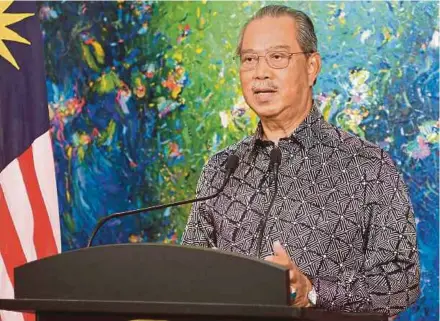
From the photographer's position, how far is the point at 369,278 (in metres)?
2.43

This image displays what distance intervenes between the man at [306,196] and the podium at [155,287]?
0.33 meters

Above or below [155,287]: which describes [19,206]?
below

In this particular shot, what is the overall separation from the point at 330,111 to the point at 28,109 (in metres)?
1.30

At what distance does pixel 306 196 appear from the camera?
264 cm

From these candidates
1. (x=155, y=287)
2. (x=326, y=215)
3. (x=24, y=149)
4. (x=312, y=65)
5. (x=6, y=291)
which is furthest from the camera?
(x=24, y=149)

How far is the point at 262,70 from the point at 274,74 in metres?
0.04

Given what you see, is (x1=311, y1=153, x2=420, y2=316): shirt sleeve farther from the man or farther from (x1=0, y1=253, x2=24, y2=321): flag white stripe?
(x1=0, y1=253, x2=24, y2=321): flag white stripe

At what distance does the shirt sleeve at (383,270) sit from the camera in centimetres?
238

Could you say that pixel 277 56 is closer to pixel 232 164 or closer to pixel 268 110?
pixel 268 110

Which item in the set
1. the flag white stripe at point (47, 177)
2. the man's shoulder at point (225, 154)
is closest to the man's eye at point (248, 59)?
the man's shoulder at point (225, 154)

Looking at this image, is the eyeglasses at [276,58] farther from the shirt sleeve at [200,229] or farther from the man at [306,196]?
the shirt sleeve at [200,229]

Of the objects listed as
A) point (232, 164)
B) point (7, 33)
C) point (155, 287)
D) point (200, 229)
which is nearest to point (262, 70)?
point (232, 164)

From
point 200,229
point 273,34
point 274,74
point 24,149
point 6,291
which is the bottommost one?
point 6,291

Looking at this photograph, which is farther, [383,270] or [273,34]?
[273,34]
